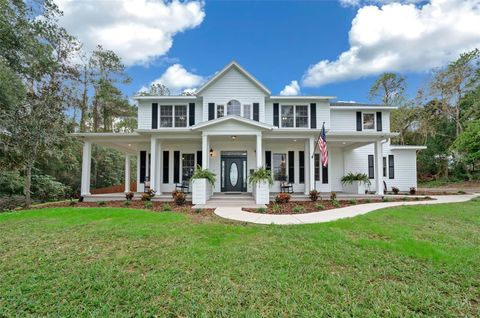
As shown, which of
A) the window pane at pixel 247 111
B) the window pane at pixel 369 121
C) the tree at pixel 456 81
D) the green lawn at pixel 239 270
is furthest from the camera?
the tree at pixel 456 81

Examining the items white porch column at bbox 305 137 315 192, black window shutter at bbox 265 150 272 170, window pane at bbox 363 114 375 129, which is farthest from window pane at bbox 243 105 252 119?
window pane at bbox 363 114 375 129

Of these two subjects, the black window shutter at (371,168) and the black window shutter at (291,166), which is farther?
the black window shutter at (371,168)

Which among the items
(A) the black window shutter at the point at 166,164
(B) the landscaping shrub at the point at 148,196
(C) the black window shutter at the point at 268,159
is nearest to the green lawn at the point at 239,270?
(B) the landscaping shrub at the point at 148,196

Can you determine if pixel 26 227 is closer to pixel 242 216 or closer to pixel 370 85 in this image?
pixel 242 216

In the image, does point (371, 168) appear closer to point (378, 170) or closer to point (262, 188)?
point (378, 170)

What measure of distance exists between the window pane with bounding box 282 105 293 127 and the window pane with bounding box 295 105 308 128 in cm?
34

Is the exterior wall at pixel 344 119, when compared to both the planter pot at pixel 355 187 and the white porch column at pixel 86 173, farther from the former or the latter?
the white porch column at pixel 86 173

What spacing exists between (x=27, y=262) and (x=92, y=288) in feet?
6.06

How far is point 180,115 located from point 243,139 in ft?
14.0

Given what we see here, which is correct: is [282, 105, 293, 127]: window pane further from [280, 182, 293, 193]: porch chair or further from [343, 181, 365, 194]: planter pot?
[343, 181, 365, 194]: planter pot

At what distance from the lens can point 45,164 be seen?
17359 mm

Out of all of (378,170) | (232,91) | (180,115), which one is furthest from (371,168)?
(180,115)

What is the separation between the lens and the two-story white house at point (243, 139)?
43.2ft

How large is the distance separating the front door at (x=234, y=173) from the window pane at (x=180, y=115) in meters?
3.24
